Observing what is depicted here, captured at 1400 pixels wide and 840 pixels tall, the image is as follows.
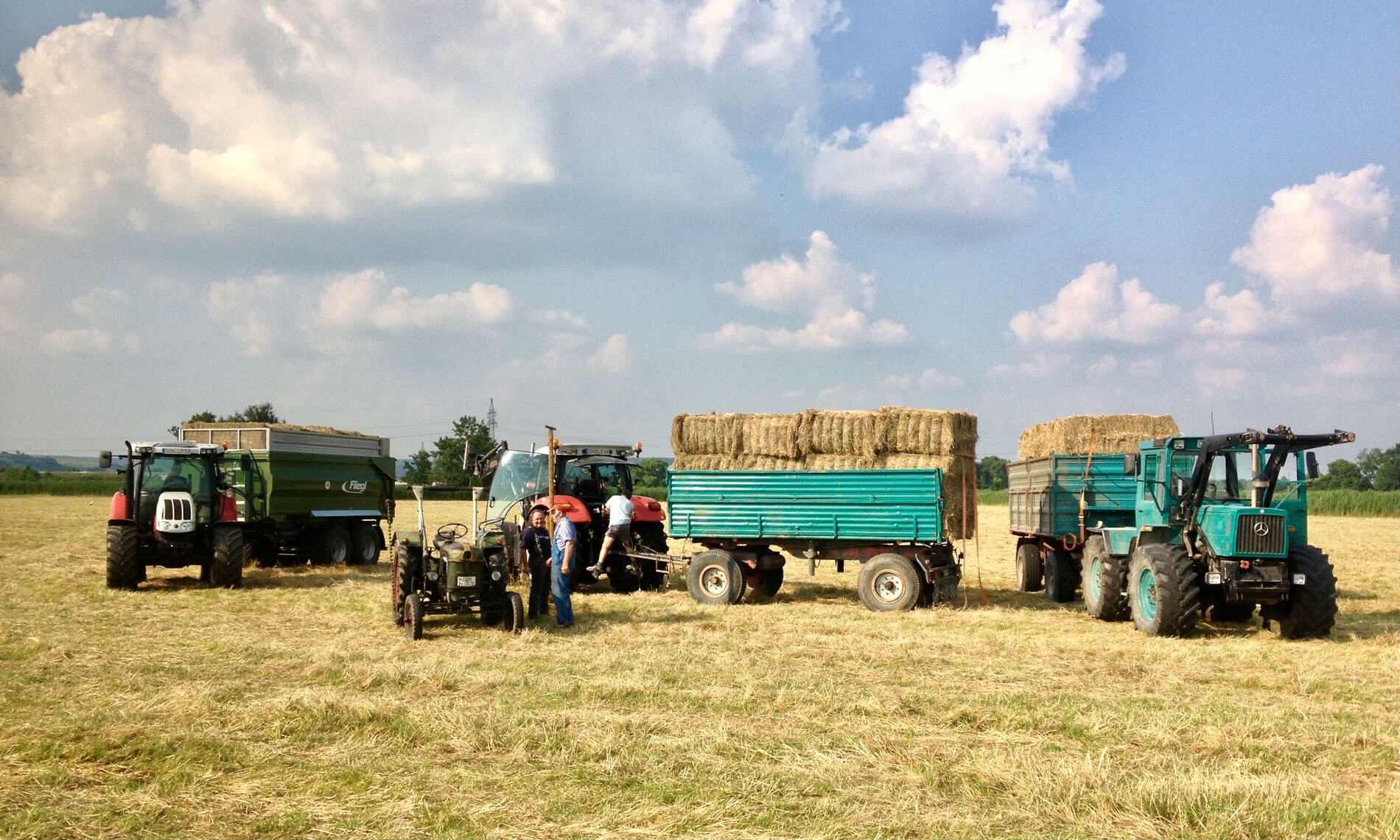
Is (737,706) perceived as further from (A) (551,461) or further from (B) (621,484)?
(B) (621,484)

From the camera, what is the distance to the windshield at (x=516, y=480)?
46.1 feet

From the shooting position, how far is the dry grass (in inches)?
191

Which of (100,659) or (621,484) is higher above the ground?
(621,484)

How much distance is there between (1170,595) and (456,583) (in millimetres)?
6839

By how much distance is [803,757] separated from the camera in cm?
573

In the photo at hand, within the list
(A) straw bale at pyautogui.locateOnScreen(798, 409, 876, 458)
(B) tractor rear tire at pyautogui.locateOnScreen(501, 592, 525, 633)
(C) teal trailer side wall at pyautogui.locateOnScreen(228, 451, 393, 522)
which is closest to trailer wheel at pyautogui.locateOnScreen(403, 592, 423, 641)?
(B) tractor rear tire at pyautogui.locateOnScreen(501, 592, 525, 633)

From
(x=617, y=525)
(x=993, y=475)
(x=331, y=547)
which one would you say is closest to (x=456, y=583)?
(x=617, y=525)

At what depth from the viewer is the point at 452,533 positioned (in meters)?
11.1

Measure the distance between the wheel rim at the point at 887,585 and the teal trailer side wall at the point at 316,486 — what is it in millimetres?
9889

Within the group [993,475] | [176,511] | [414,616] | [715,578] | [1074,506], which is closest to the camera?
[414,616]

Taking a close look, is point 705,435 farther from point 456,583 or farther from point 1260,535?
point 1260,535

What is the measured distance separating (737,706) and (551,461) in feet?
18.7

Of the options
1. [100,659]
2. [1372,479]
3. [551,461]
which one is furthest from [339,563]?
[1372,479]

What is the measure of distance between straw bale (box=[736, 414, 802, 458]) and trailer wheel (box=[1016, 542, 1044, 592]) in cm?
360
